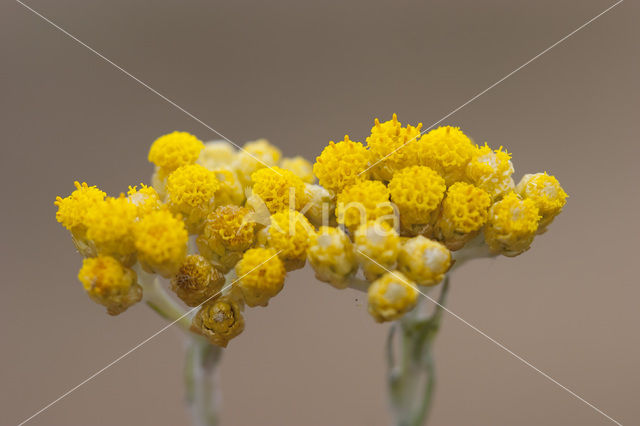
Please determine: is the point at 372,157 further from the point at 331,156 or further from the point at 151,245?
the point at 151,245

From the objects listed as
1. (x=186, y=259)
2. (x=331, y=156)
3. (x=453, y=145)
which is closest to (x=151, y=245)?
(x=186, y=259)

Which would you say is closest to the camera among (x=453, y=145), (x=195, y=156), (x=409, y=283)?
(x=409, y=283)

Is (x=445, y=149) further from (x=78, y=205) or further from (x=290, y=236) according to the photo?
(x=78, y=205)

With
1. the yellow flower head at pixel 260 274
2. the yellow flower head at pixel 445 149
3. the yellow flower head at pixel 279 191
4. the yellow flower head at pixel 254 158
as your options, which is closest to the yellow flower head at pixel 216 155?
the yellow flower head at pixel 254 158

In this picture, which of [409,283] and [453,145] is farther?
[453,145]

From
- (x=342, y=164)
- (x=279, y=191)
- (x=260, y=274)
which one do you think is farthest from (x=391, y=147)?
(x=260, y=274)

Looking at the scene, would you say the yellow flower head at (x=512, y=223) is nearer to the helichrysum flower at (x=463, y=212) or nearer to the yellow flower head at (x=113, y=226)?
the helichrysum flower at (x=463, y=212)

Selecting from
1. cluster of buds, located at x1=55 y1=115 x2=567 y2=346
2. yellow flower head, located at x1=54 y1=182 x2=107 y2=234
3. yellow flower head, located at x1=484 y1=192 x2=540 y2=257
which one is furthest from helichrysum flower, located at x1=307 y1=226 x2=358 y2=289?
yellow flower head, located at x1=54 y1=182 x2=107 y2=234
